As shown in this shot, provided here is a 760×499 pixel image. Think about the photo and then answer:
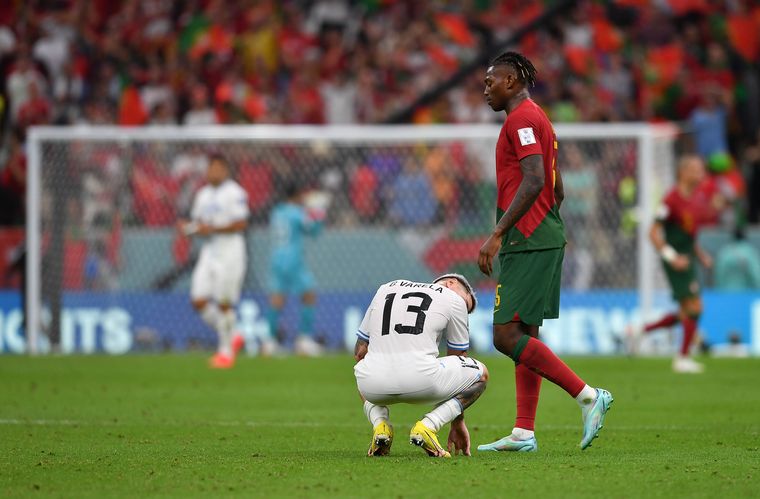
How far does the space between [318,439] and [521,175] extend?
7.84 feet

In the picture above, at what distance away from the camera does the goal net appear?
20.6 m

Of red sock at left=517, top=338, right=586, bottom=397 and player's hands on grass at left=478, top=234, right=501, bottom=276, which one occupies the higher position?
player's hands on grass at left=478, top=234, right=501, bottom=276

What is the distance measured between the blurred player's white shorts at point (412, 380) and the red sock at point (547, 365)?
396 mm

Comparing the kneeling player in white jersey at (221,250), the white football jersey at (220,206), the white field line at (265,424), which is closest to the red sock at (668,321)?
the kneeling player in white jersey at (221,250)

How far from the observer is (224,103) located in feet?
76.7

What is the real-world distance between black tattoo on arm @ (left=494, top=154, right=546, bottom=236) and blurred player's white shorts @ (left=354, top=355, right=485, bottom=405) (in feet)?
2.78

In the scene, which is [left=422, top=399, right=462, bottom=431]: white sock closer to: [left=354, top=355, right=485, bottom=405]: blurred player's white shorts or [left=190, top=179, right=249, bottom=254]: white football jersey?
[left=354, top=355, right=485, bottom=405]: blurred player's white shorts

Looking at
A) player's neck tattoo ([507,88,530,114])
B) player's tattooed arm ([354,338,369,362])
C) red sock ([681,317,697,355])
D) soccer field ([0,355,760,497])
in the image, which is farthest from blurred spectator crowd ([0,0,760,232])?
player's tattooed arm ([354,338,369,362])

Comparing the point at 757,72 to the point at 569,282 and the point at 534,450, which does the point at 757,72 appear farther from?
the point at 534,450

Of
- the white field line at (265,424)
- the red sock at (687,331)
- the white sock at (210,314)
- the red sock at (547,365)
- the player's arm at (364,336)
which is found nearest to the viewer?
the player's arm at (364,336)

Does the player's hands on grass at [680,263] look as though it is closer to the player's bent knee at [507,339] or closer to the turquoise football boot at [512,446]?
the turquoise football boot at [512,446]

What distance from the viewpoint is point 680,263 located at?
668 inches

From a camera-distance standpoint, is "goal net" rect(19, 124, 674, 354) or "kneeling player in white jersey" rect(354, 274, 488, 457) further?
"goal net" rect(19, 124, 674, 354)

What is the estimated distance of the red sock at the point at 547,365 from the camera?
862 cm
